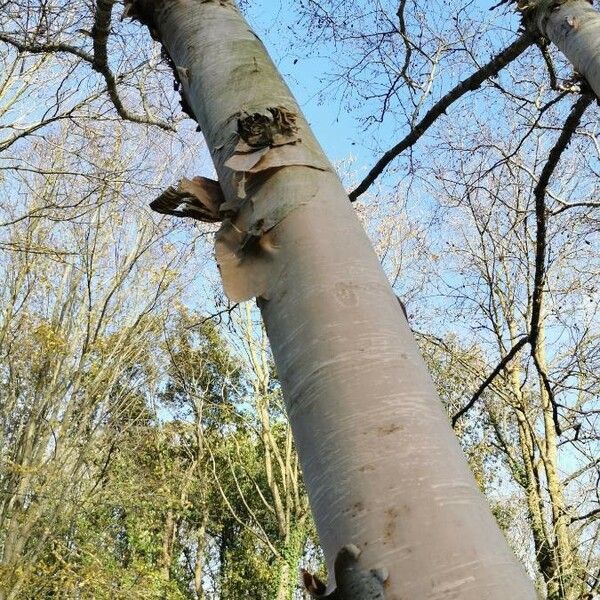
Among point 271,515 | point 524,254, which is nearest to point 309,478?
point 524,254

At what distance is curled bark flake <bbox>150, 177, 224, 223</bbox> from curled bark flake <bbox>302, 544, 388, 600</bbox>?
1.95 ft

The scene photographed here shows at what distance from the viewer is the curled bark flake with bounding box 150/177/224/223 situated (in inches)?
40.6

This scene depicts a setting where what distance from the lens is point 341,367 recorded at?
671 mm

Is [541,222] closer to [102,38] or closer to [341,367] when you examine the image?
[102,38]

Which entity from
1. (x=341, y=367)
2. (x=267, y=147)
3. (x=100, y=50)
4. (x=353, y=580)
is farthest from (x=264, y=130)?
(x=100, y=50)

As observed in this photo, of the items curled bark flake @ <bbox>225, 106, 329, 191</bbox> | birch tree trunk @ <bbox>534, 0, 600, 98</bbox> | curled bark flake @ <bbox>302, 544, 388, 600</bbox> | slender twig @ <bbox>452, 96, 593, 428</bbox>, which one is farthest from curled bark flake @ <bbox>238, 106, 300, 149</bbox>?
slender twig @ <bbox>452, 96, 593, 428</bbox>

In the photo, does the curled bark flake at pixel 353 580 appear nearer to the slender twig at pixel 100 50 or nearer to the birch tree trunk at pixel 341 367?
the birch tree trunk at pixel 341 367

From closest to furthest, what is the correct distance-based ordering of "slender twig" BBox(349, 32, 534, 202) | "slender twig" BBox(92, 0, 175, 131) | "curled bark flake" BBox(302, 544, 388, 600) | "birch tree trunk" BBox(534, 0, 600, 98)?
"curled bark flake" BBox(302, 544, 388, 600) < "slender twig" BBox(92, 0, 175, 131) < "birch tree trunk" BBox(534, 0, 600, 98) < "slender twig" BBox(349, 32, 534, 202)

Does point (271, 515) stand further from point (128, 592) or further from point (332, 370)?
point (332, 370)

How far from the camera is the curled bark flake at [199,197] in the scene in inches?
40.6

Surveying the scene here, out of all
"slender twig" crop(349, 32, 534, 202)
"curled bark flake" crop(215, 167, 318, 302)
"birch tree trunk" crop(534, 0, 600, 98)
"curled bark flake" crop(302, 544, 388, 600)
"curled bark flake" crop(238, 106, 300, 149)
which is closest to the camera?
"curled bark flake" crop(302, 544, 388, 600)

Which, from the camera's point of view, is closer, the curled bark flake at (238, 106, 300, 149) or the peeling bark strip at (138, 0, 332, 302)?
the peeling bark strip at (138, 0, 332, 302)

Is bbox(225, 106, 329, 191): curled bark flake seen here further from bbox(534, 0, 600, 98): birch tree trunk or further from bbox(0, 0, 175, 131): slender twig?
bbox(534, 0, 600, 98): birch tree trunk

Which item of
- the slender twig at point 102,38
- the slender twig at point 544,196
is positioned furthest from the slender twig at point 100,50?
the slender twig at point 544,196
